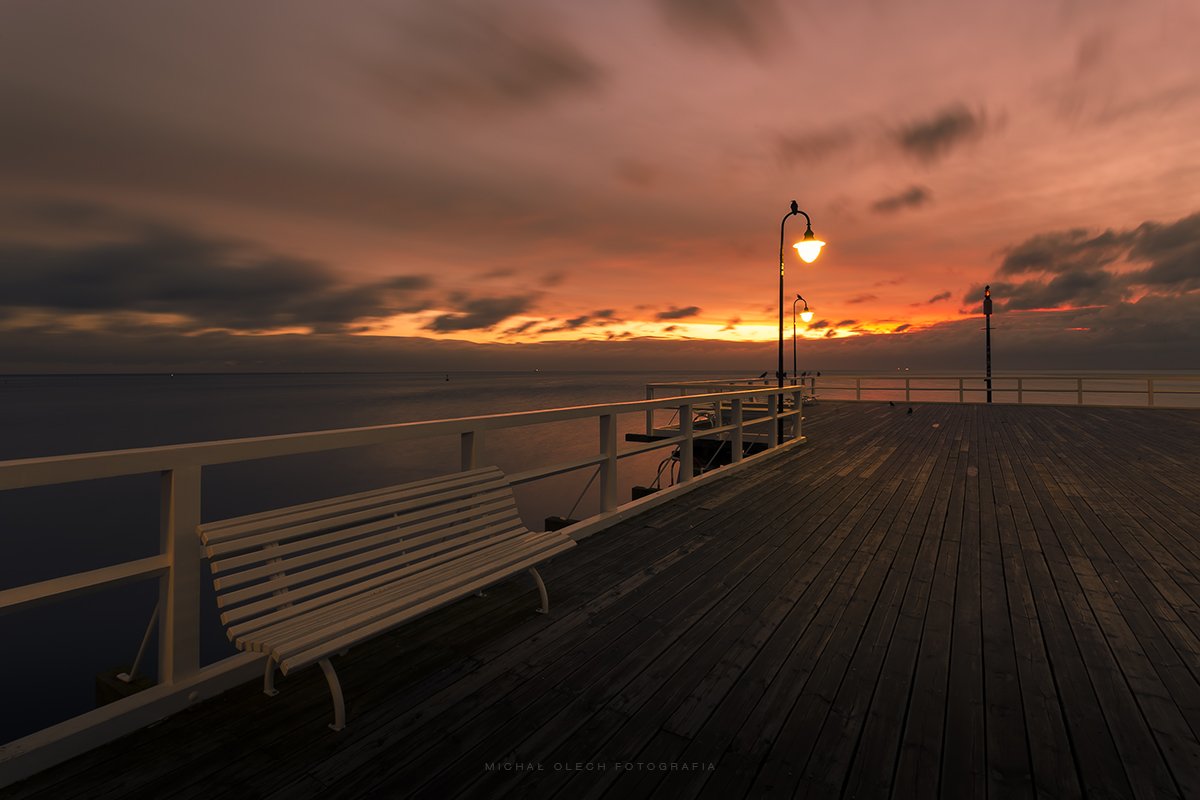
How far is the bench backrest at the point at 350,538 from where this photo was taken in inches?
84.9

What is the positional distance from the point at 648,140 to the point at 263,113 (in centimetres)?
837

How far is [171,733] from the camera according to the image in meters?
2.10

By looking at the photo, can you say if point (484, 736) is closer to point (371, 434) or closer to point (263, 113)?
point (371, 434)

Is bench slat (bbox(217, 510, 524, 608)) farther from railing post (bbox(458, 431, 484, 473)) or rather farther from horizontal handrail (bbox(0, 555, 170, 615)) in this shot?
railing post (bbox(458, 431, 484, 473))

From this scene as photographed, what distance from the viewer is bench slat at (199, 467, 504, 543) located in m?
2.15

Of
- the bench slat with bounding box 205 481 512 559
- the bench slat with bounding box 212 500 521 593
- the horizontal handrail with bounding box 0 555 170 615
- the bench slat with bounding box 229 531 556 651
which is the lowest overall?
the bench slat with bounding box 229 531 556 651

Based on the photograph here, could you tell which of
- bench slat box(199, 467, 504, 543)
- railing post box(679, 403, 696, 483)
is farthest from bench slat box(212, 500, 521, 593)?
railing post box(679, 403, 696, 483)

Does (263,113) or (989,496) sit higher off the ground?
(263,113)

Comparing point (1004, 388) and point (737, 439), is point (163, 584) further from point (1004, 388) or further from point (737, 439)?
point (1004, 388)

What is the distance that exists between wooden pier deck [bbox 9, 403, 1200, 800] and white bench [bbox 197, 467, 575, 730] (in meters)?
0.34

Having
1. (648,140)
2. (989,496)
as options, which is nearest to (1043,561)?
(989,496)

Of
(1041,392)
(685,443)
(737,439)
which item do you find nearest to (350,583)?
(685,443)

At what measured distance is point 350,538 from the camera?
2.54m

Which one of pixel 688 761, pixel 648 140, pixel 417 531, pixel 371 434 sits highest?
pixel 648 140
